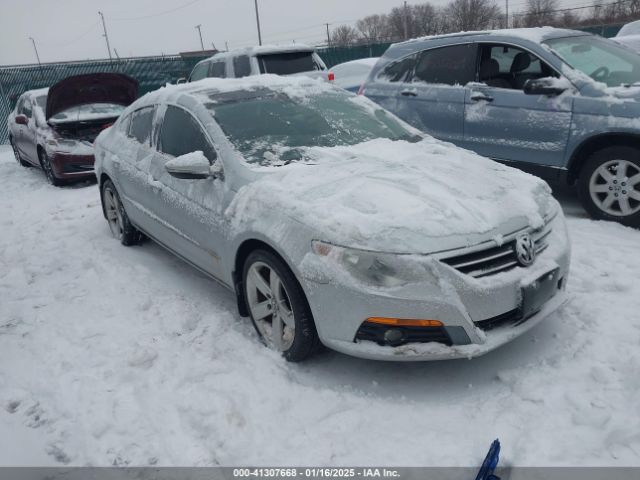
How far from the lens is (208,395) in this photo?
9.51 ft

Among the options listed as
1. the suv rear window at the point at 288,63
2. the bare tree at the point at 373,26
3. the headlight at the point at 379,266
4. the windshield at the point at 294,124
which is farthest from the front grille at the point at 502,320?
the bare tree at the point at 373,26

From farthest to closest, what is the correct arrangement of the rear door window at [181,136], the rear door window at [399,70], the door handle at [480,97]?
the rear door window at [399,70] < the door handle at [480,97] < the rear door window at [181,136]

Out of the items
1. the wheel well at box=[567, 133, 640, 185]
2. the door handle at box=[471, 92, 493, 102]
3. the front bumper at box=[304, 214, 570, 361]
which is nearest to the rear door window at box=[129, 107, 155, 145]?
the front bumper at box=[304, 214, 570, 361]

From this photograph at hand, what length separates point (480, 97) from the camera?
5531 mm

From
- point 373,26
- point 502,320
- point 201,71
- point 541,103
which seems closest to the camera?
point 502,320

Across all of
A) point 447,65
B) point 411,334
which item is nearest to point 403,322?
point 411,334

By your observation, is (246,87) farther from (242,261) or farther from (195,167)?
(242,261)

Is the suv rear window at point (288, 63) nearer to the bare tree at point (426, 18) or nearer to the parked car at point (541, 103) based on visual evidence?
the parked car at point (541, 103)

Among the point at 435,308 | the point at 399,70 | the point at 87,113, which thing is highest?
the point at 399,70

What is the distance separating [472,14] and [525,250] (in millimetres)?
63297

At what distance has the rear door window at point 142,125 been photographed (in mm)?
4561

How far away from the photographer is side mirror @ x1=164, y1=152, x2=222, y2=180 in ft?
11.3

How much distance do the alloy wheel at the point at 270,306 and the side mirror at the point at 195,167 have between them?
736 mm

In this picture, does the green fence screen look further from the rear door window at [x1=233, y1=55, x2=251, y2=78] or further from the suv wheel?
the suv wheel
